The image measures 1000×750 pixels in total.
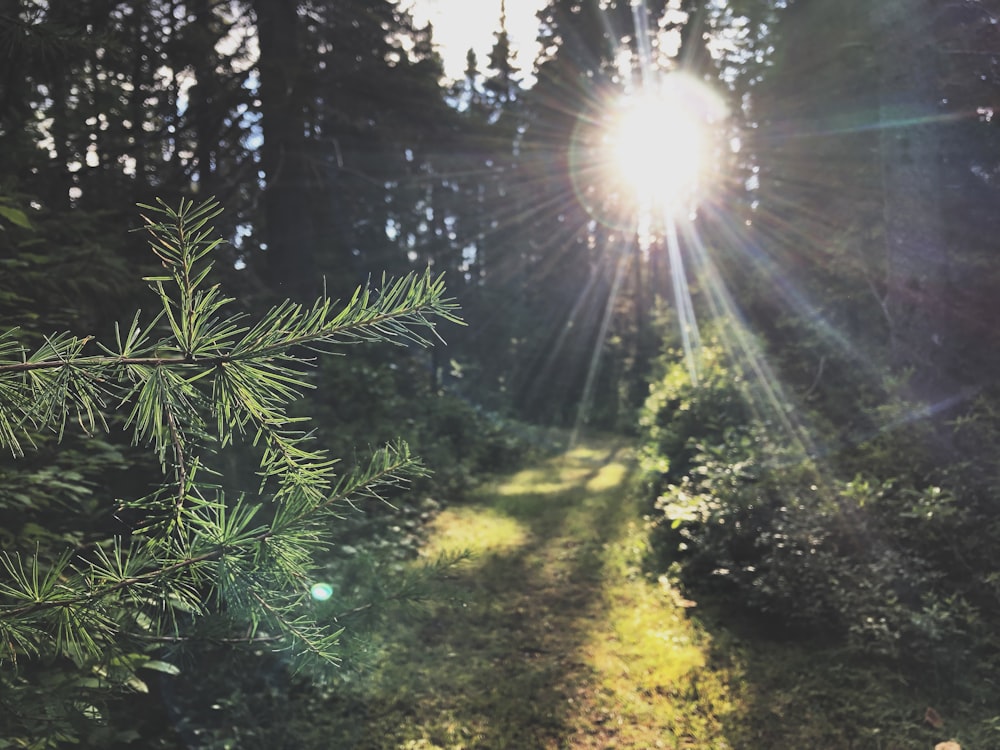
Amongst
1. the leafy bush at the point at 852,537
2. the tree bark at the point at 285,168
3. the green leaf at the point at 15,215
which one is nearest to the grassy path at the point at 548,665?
the leafy bush at the point at 852,537

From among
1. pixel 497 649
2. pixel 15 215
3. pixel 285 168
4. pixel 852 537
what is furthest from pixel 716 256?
pixel 15 215

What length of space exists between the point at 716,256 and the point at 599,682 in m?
12.1

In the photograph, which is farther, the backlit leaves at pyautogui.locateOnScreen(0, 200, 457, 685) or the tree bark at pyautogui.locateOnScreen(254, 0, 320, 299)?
the tree bark at pyautogui.locateOnScreen(254, 0, 320, 299)

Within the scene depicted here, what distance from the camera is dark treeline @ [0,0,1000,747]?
2.89 meters

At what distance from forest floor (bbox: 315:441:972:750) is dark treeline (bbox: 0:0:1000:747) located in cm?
43

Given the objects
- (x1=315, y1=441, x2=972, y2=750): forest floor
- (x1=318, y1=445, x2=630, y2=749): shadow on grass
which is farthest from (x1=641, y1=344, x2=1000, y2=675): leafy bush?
(x1=318, y1=445, x2=630, y2=749): shadow on grass

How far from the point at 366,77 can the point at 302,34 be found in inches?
46.8

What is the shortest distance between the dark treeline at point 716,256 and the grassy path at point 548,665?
82cm

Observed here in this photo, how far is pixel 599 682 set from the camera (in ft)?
13.5

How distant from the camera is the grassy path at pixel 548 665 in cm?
357

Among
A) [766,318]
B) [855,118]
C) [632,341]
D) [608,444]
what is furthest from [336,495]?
[632,341]

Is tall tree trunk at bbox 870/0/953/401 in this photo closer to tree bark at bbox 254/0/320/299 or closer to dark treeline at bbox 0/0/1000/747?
dark treeline at bbox 0/0/1000/747

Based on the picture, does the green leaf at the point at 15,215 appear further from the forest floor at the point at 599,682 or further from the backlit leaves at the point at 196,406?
the forest floor at the point at 599,682

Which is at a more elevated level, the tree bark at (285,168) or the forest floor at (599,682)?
the tree bark at (285,168)
